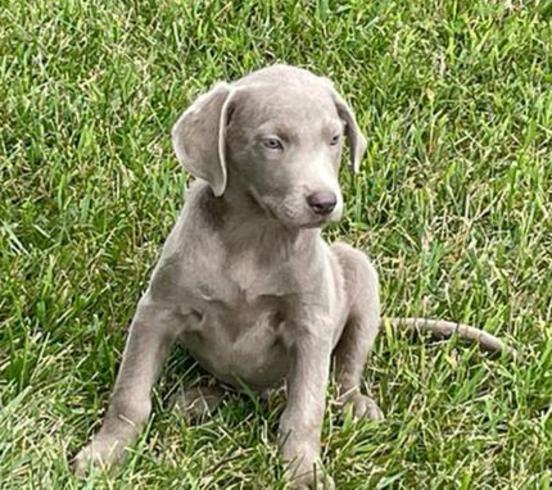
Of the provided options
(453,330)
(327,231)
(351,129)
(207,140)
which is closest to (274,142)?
(207,140)

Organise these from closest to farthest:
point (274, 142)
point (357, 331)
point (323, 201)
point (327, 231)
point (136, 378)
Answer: point (323, 201) < point (274, 142) < point (136, 378) < point (357, 331) < point (327, 231)

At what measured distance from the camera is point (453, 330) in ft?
17.7

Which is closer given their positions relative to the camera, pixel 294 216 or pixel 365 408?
pixel 294 216

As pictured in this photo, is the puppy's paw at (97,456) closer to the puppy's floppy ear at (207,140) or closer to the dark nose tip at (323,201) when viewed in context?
the puppy's floppy ear at (207,140)

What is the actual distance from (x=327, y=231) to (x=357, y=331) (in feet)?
2.94

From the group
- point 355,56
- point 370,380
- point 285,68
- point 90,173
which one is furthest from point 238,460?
point 355,56

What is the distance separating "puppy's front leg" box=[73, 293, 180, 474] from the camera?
15.5ft

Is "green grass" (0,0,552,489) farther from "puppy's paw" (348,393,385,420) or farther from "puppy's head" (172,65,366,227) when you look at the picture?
"puppy's head" (172,65,366,227)

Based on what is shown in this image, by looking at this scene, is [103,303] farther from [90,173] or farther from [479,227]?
[479,227]

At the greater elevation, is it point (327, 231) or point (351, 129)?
point (351, 129)

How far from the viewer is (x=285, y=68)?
4.58 m

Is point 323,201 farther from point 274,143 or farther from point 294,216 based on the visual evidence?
point 274,143

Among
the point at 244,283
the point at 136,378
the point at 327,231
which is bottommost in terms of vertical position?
the point at 327,231

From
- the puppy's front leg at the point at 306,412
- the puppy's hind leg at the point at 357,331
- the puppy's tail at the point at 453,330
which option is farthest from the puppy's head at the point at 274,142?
the puppy's tail at the point at 453,330
